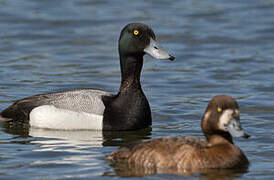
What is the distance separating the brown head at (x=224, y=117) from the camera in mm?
8766

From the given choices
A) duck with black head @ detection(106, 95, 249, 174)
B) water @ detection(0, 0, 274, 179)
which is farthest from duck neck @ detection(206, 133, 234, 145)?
water @ detection(0, 0, 274, 179)

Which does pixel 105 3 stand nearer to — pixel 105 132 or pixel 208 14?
pixel 208 14

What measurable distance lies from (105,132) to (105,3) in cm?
1280

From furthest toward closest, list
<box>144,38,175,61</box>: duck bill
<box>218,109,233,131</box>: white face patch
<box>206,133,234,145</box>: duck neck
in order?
<box>144,38,175,61</box>: duck bill
<box>206,133,234,145</box>: duck neck
<box>218,109,233,131</box>: white face patch

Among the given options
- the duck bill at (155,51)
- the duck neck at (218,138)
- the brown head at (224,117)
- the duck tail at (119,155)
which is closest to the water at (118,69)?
the duck tail at (119,155)

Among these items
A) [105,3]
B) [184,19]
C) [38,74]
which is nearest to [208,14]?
[184,19]

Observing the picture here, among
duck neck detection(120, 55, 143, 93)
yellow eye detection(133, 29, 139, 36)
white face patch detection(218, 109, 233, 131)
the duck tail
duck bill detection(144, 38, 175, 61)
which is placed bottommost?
the duck tail

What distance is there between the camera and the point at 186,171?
8805 millimetres

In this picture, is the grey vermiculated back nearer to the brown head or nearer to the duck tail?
the duck tail

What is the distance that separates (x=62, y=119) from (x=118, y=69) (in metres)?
5.26

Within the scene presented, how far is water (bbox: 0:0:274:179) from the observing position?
9898mm

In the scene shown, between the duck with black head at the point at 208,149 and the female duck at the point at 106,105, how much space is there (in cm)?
252

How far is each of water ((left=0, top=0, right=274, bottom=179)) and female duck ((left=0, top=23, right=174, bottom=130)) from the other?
0.66 feet

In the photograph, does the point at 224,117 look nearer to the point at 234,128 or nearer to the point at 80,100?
the point at 234,128
